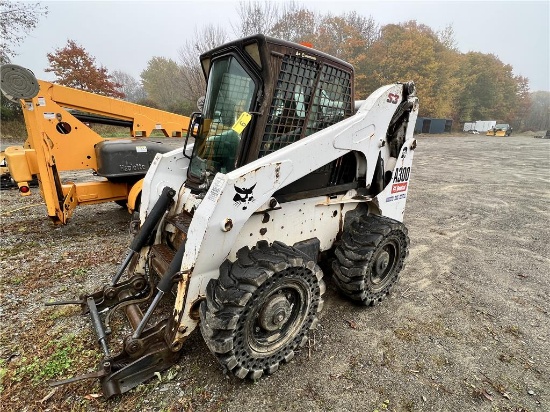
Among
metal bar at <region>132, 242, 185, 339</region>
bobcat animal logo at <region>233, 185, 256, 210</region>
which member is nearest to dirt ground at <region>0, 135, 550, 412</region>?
metal bar at <region>132, 242, 185, 339</region>

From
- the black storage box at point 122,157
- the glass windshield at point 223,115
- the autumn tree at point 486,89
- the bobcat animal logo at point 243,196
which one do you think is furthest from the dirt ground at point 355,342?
the autumn tree at point 486,89

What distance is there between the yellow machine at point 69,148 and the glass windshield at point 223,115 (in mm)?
2079

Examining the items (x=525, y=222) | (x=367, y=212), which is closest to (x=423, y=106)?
(x=525, y=222)

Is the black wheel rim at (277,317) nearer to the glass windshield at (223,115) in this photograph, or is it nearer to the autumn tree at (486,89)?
the glass windshield at (223,115)

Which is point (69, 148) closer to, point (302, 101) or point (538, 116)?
point (302, 101)

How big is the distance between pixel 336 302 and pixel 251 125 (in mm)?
2042

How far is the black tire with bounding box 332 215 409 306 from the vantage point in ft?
9.49

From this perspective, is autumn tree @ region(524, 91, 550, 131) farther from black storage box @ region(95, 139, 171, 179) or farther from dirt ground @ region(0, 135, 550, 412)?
black storage box @ region(95, 139, 171, 179)

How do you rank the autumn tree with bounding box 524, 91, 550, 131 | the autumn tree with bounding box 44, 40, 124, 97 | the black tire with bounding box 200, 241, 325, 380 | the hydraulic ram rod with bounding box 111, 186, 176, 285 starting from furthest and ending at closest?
the autumn tree with bounding box 524, 91, 550, 131
the autumn tree with bounding box 44, 40, 124, 97
the hydraulic ram rod with bounding box 111, 186, 176, 285
the black tire with bounding box 200, 241, 325, 380

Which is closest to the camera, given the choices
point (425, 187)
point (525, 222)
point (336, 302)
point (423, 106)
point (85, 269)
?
point (336, 302)

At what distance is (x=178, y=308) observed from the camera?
2.09 metres

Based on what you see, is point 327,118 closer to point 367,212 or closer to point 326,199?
point 326,199

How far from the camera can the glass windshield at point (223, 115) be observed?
2.44 m

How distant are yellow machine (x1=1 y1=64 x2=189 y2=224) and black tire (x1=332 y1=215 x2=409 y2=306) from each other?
3.09 meters
